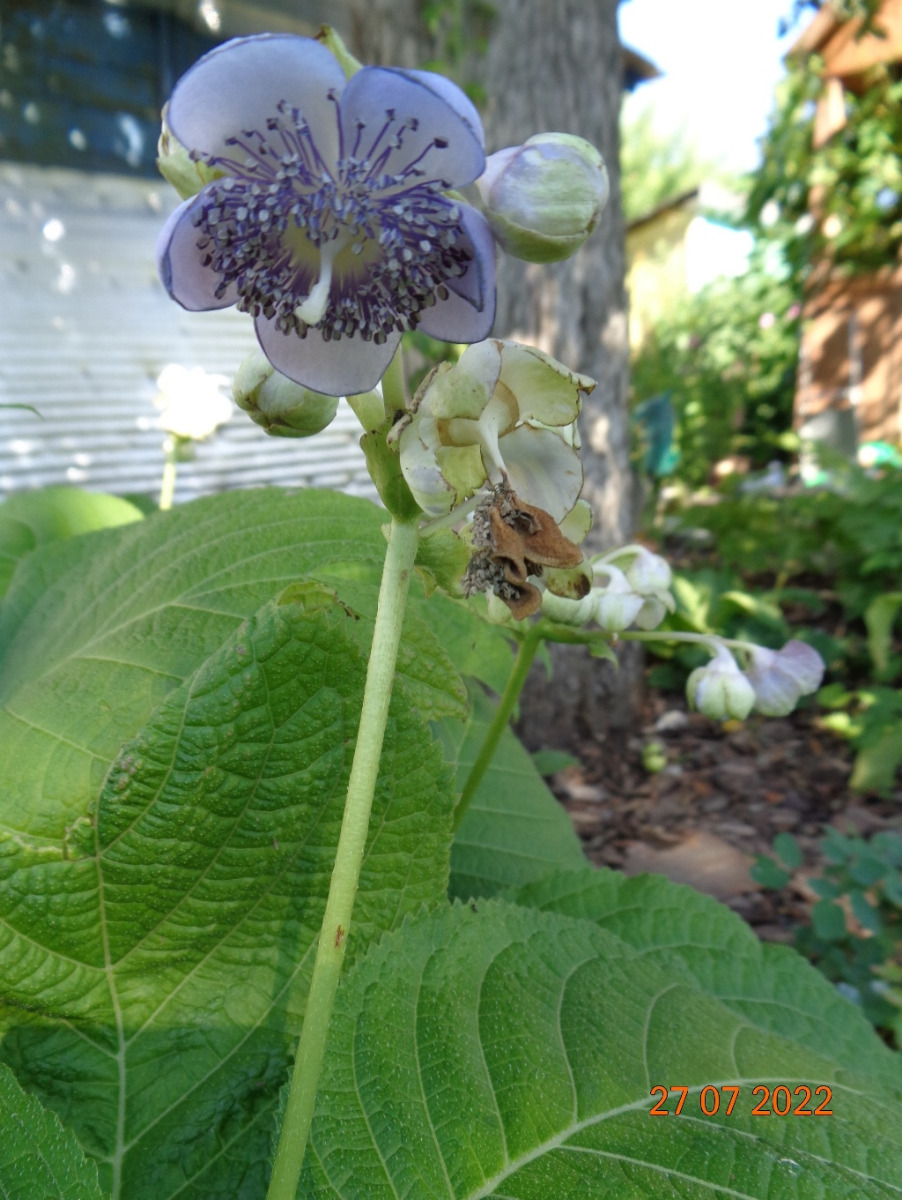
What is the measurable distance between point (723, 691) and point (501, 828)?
0.36 meters

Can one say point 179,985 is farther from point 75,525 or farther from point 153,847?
point 75,525

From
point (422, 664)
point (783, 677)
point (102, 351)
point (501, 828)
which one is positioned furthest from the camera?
point (102, 351)

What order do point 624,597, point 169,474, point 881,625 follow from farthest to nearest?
point 881,625, point 169,474, point 624,597

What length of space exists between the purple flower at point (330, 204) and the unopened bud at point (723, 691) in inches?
24.1

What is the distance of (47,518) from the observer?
4.75 ft

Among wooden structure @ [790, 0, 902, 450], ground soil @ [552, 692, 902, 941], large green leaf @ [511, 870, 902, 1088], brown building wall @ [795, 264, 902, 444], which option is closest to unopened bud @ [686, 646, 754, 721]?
large green leaf @ [511, 870, 902, 1088]

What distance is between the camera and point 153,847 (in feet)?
1.84

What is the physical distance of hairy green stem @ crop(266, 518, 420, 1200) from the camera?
0.43 m

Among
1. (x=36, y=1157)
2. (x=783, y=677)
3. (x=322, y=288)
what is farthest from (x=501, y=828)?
(x=322, y=288)

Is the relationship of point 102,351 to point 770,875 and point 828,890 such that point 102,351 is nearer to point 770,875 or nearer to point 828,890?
point 770,875

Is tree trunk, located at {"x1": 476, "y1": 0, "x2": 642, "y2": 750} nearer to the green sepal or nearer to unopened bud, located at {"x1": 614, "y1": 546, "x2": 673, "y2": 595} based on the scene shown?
unopened bud, located at {"x1": 614, "y1": 546, "x2": 673, "y2": 595}

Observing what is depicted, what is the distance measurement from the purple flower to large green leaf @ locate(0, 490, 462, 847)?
10.4 inches
